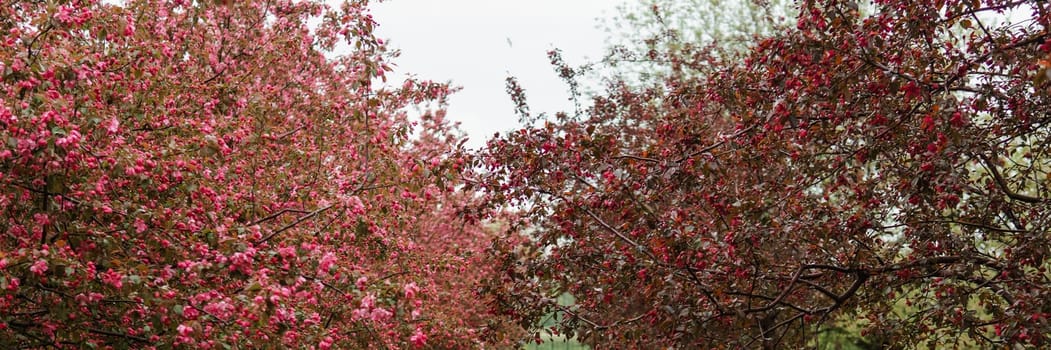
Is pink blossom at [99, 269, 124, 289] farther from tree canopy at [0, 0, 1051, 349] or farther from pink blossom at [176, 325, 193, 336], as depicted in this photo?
pink blossom at [176, 325, 193, 336]

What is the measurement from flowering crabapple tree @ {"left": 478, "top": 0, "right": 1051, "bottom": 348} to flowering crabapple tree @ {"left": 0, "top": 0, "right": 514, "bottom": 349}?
0.98 meters

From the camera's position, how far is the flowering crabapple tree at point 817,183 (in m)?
6.15

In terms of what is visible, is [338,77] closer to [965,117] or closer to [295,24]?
[295,24]

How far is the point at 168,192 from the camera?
6.50 meters

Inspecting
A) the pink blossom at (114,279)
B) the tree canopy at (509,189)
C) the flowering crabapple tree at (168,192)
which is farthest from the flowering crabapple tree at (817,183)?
the pink blossom at (114,279)

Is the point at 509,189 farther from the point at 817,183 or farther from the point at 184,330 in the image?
the point at 184,330

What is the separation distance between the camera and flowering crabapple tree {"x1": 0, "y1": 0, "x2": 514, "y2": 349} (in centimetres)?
528

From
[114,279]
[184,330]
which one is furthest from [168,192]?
[184,330]

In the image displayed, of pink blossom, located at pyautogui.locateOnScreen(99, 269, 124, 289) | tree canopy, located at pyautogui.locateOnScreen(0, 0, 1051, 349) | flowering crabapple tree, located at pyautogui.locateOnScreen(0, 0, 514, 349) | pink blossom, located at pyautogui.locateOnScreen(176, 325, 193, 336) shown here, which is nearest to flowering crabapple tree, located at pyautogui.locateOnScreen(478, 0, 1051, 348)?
tree canopy, located at pyautogui.locateOnScreen(0, 0, 1051, 349)

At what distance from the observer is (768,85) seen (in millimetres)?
7023

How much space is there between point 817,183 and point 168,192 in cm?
493

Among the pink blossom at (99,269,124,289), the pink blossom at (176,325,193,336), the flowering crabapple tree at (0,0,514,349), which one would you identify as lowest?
the pink blossom at (176,325,193,336)

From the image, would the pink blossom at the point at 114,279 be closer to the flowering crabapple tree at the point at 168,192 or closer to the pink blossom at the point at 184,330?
the flowering crabapple tree at the point at 168,192

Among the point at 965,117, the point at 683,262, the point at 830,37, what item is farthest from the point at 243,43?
the point at 965,117
